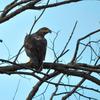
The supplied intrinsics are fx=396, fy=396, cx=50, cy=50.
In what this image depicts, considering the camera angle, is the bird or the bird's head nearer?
the bird

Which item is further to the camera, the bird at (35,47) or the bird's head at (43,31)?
the bird's head at (43,31)

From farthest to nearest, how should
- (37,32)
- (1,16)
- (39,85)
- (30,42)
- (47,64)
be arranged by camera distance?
(37,32) < (30,42) < (1,16) < (39,85) < (47,64)

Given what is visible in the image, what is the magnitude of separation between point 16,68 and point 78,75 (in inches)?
26.3

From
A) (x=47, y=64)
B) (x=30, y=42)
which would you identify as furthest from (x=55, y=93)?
(x=30, y=42)

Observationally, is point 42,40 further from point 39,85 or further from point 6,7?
point 39,85

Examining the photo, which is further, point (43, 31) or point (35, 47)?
point (43, 31)

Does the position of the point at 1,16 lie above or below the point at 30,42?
above

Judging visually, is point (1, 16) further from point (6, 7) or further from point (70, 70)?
point (70, 70)

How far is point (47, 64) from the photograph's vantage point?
4473 mm

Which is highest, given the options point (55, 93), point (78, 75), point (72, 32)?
point (72, 32)

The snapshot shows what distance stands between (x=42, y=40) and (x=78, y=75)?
2.96m

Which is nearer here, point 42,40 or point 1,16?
point 1,16

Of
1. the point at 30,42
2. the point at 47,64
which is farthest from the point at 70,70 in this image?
the point at 30,42

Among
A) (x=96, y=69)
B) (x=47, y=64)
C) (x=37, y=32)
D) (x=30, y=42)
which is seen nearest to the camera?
(x=96, y=69)
